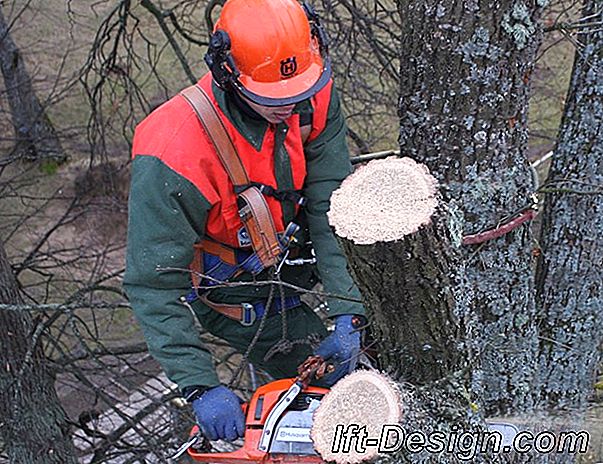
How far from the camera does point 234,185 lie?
8.73 ft

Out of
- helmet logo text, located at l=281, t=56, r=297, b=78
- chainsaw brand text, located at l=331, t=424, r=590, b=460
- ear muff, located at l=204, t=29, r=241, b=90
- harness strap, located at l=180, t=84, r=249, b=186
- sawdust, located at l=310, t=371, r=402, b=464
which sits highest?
ear muff, located at l=204, t=29, r=241, b=90

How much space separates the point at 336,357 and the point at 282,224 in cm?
57

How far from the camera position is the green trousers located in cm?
316

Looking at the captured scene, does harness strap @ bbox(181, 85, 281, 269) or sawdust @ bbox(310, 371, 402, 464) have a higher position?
harness strap @ bbox(181, 85, 281, 269)

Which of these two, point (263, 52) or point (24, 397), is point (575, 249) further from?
point (24, 397)

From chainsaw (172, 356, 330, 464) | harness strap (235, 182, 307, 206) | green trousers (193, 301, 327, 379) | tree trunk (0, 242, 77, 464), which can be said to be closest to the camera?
chainsaw (172, 356, 330, 464)

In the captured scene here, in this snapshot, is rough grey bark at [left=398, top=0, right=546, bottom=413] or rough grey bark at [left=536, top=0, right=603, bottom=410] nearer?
rough grey bark at [left=398, top=0, right=546, bottom=413]

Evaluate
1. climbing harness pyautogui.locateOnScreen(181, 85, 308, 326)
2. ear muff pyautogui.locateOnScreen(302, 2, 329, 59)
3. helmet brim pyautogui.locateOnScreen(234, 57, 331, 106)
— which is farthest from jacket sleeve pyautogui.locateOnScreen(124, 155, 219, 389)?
ear muff pyautogui.locateOnScreen(302, 2, 329, 59)

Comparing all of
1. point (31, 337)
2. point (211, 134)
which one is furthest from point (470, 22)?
point (31, 337)

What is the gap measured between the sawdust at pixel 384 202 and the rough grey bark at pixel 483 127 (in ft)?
0.88

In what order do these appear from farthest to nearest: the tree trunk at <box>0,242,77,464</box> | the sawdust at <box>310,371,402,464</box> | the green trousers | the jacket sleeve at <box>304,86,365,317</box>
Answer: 1. the tree trunk at <box>0,242,77,464</box>
2. the green trousers
3. the jacket sleeve at <box>304,86,365,317</box>
4. the sawdust at <box>310,371,402,464</box>

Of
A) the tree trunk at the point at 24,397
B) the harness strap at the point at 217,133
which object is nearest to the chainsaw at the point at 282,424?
the harness strap at the point at 217,133

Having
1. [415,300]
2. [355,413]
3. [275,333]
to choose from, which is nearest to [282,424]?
[355,413]

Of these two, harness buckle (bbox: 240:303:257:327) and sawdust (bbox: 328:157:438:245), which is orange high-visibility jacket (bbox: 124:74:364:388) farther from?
sawdust (bbox: 328:157:438:245)
